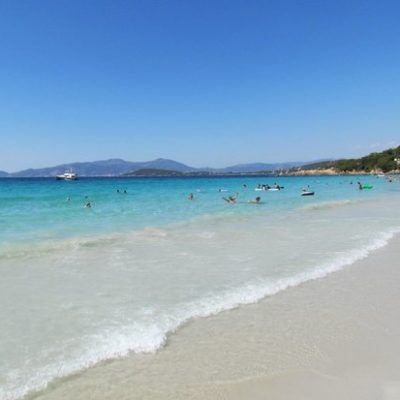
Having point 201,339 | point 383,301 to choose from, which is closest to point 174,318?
point 201,339

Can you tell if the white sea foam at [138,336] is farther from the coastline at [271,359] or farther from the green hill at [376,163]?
the green hill at [376,163]

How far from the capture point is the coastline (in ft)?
15.2

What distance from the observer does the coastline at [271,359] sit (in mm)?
4625

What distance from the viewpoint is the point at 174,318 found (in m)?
6.98

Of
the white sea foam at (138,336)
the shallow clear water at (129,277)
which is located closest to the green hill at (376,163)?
the shallow clear water at (129,277)

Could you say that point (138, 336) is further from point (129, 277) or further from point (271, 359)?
Answer: point (129, 277)

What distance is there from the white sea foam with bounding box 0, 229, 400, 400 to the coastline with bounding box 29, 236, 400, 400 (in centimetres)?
20

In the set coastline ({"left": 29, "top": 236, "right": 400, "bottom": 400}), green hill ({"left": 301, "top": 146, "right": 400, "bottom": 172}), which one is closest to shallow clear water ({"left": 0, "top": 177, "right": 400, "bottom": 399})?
coastline ({"left": 29, "top": 236, "right": 400, "bottom": 400})

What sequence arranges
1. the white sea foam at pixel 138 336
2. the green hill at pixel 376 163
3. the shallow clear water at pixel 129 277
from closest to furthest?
the white sea foam at pixel 138 336 < the shallow clear water at pixel 129 277 < the green hill at pixel 376 163

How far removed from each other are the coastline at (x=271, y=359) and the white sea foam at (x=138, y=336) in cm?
20

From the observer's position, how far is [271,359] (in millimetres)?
5391

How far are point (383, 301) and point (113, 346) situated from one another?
16.6ft

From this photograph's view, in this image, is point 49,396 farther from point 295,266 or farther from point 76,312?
point 295,266

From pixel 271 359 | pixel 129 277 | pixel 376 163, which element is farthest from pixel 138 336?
pixel 376 163
